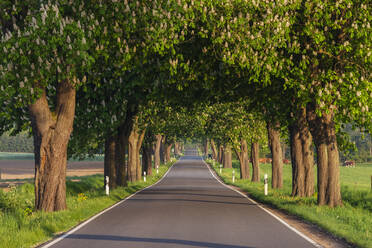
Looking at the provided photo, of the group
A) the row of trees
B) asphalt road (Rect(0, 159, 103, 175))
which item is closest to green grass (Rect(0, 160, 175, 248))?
the row of trees

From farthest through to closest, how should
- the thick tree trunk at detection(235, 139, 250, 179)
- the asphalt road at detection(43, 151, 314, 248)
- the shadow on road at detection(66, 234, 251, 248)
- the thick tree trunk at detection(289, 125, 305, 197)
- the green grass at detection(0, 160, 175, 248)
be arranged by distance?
the thick tree trunk at detection(235, 139, 250, 179) → the thick tree trunk at detection(289, 125, 305, 197) → the green grass at detection(0, 160, 175, 248) → the asphalt road at detection(43, 151, 314, 248) → the shadow on road at detection(66, 234, 251, 248)

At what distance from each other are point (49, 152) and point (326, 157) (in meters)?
9.04

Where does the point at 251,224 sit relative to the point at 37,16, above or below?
below

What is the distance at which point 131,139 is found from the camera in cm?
3891

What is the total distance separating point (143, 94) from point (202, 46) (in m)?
6.01

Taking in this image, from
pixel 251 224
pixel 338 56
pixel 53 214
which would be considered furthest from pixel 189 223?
pixel 338 56

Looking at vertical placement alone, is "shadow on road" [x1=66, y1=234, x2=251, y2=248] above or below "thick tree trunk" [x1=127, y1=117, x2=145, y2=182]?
below

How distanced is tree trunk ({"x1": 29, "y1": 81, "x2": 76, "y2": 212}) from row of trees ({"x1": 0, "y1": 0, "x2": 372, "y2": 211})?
3cm

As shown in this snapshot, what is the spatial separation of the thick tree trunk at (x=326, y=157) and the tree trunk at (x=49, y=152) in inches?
320

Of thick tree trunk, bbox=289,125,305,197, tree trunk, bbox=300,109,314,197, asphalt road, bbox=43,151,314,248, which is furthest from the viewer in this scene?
thick tree trunk, bbox=289,125,305,197

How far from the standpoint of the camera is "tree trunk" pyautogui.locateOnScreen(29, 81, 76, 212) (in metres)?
16.2

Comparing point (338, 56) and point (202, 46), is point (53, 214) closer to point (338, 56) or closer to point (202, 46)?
point (202, 46)

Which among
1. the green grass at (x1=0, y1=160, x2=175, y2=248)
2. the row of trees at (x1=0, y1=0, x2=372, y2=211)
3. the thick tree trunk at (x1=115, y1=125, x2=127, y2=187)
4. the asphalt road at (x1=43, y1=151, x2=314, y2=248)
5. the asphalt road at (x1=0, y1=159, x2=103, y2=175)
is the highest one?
the row of trees at (x1=0, y1=0, x2=372, y2=211)

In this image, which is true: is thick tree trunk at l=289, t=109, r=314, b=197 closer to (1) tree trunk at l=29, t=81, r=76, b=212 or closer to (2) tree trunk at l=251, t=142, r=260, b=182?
(1) tree trunk at l=29, t=81, r=76, b=212
